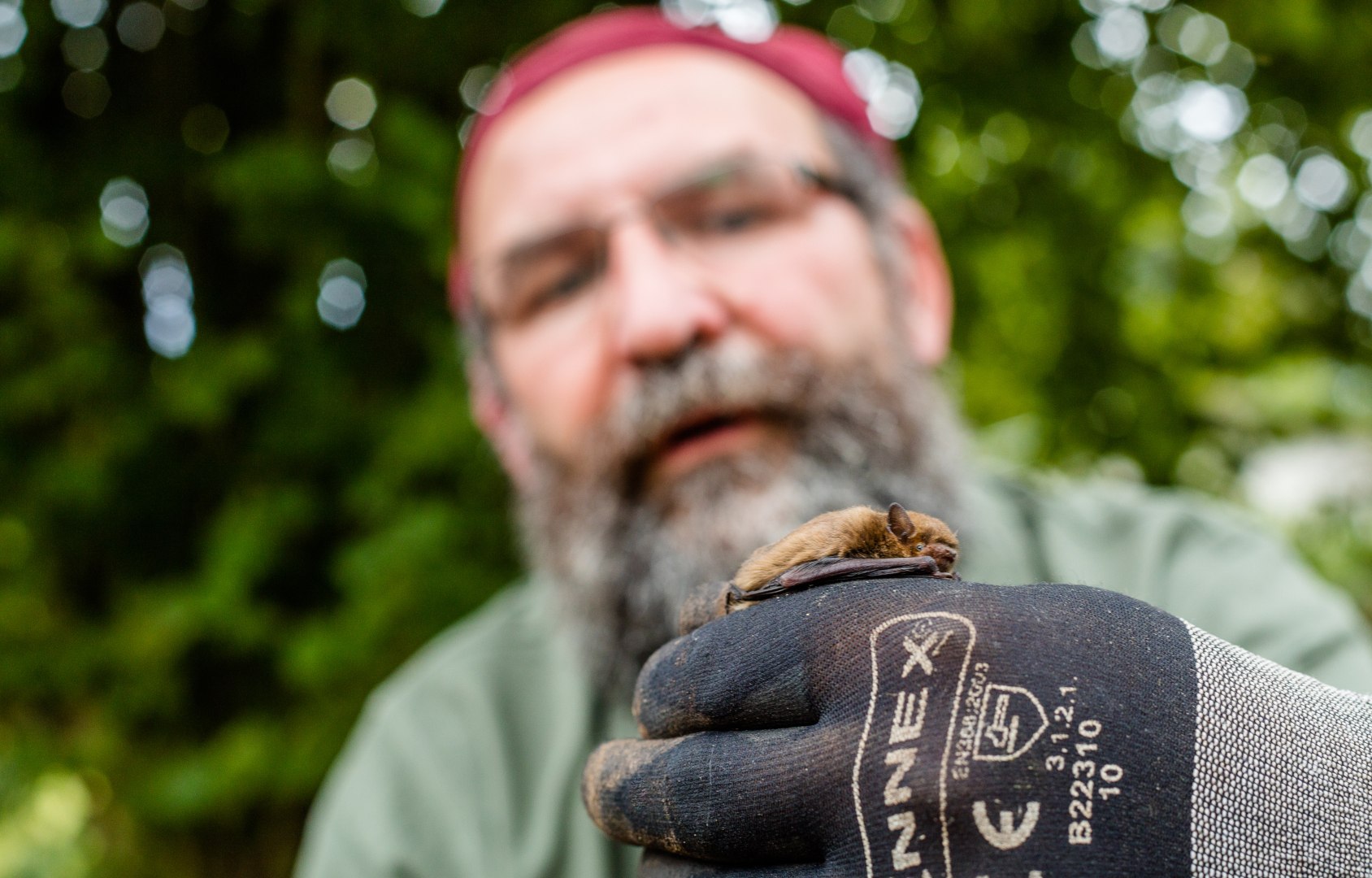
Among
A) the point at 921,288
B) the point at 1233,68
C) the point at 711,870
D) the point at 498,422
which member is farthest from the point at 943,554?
the point at 1233,68

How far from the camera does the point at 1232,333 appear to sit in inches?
157

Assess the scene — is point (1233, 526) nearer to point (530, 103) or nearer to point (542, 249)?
point (542, 249)

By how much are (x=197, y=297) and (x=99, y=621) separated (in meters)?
1.07

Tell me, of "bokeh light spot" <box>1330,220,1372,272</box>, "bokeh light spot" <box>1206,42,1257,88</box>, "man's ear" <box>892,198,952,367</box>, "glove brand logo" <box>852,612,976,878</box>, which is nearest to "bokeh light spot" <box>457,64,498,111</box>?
"man's ear" <box>892,198,952,367</box>

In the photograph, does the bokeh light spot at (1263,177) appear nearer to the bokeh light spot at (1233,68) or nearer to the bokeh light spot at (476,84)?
the bokeh light spot at (1233,68)

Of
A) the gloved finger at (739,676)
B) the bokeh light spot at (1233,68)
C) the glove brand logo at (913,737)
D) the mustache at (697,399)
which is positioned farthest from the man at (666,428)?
the bokeh light spot at (1233,68)

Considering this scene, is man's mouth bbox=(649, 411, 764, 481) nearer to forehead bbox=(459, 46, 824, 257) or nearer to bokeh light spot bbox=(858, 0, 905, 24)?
forehead bbox=(459, 46, 824, 257)

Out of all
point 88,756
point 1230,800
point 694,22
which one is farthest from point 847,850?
point 88,756

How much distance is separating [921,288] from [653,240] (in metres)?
0.82

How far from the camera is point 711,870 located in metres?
0.76

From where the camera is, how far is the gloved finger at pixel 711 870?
701 mm

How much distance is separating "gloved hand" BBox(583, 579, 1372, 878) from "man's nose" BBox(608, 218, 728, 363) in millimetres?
877

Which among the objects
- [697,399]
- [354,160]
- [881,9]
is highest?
[881,9]

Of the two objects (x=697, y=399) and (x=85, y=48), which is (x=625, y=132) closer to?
(x=697, y=399)
